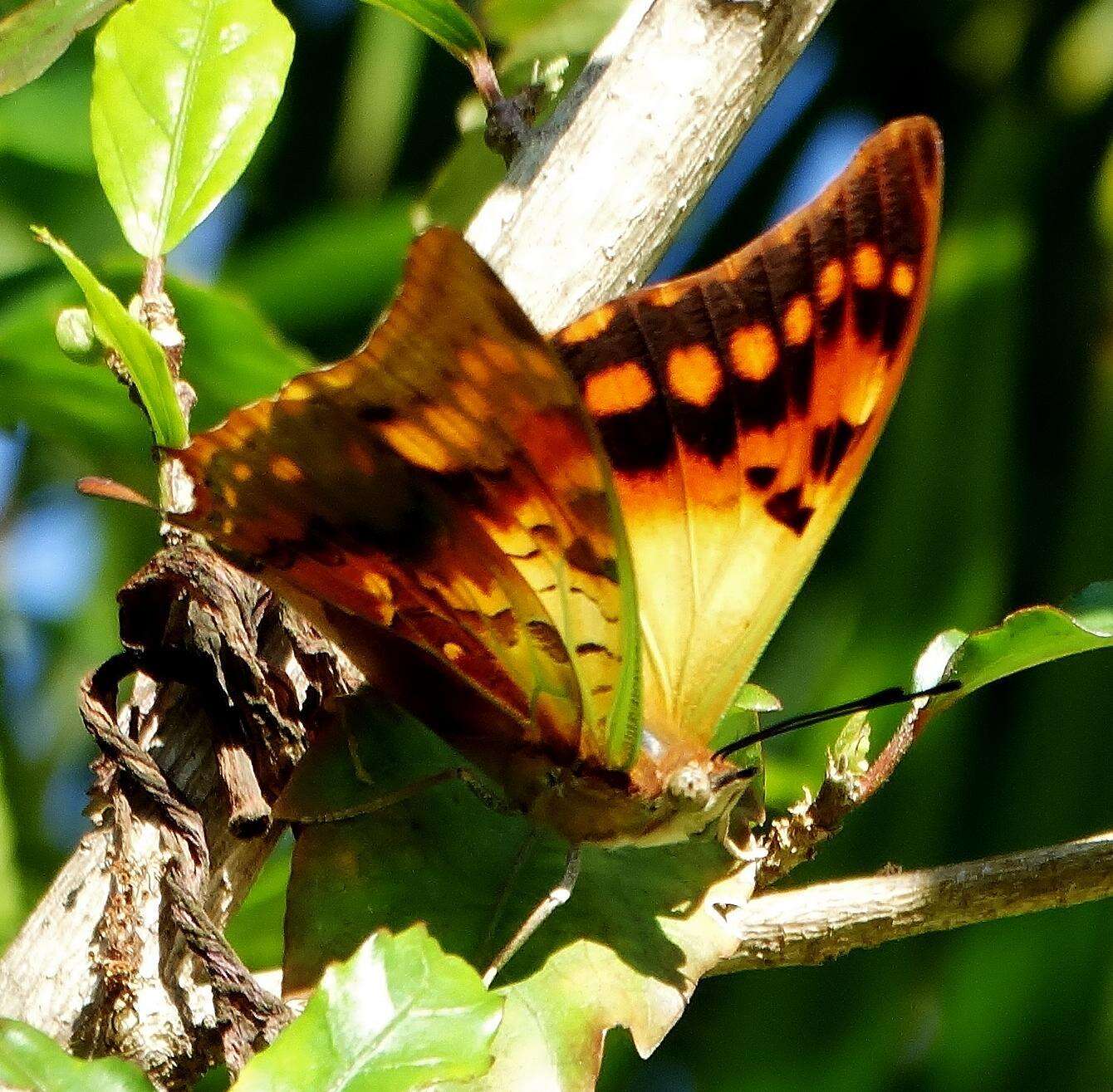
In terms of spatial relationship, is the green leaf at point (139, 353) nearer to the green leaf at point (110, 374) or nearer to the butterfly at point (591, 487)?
the butterfly at point (591, 487)

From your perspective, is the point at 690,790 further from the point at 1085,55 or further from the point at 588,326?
the point at 1085,55

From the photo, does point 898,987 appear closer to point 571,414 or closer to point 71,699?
point 71,699

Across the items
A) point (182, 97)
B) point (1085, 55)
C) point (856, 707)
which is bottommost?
point (856, 707)

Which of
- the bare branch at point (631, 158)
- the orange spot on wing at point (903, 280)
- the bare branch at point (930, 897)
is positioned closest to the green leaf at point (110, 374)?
the bare branch at point (631, 158)

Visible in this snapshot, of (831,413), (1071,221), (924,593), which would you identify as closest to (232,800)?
(831,413)

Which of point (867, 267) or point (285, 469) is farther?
point (867, 267)

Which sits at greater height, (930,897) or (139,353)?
(139,353)

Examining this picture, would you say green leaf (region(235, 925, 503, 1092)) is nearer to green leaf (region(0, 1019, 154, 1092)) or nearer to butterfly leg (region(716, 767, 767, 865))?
green leaf (region(0, 1019, 154, 1092))

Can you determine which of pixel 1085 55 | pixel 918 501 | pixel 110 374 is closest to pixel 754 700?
pixel 110 374
